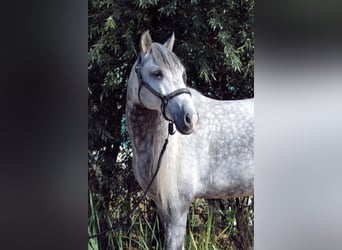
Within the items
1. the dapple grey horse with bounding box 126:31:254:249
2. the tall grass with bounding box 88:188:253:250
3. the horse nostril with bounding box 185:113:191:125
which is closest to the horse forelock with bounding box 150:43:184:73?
the dapple grey horse with bounding box 126:31:254:249

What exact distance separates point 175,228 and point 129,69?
95 centimetres

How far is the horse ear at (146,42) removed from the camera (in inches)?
127

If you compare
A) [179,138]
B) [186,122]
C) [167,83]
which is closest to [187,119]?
[186,122]

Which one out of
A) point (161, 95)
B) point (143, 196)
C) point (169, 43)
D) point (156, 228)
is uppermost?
point (169, 43)

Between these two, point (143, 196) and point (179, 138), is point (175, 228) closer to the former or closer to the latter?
point (143, 196)

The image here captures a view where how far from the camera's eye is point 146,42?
3227mm

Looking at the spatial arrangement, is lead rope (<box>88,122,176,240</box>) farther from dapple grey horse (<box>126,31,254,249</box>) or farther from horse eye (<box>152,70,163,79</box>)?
horse eye (<box>152,70,163,79</box>)

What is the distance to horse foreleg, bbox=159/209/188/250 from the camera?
129 inches

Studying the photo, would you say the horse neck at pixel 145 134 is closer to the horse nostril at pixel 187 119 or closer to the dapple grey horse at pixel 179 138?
the dapple grey horse at pixel 179 138

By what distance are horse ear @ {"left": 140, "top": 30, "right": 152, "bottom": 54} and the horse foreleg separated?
947mm
